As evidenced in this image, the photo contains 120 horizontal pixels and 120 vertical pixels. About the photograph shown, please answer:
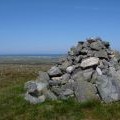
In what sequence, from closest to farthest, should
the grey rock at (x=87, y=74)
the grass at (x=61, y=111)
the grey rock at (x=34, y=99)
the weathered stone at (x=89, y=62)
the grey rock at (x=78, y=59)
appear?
1. the grass at (x=61, y=111)
2. the grey rock at (x=34, y=99)
3. the grey rock at (x=87, y=74)
4. the weathered stone at (x=89, y=62)
5. the grey rock at (x=78, y=59)

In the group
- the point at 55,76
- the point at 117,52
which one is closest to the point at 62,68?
the point at 55,76

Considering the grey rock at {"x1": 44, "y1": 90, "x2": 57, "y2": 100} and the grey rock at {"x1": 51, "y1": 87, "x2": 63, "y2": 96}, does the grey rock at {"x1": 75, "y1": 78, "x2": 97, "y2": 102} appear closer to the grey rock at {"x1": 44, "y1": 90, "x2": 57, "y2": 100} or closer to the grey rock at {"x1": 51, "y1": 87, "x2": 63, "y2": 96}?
the grey rock at {"x1": 51, "y1": 87, "x2": 63, "y2": 96}

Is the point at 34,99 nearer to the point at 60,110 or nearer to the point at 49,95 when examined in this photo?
the point at 49,95

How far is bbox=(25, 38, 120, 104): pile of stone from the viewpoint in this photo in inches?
865

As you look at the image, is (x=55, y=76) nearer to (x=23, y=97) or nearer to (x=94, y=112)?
(x=23, y=97)

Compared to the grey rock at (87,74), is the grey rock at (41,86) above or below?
below

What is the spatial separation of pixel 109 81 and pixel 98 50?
185 inches

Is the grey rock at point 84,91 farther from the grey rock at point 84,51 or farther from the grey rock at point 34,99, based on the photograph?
the grey rock at point 84,51

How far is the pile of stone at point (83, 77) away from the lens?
21969 mm

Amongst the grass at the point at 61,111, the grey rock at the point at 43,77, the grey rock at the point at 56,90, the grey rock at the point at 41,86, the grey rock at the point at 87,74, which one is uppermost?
the grey rock at the point at 87,74

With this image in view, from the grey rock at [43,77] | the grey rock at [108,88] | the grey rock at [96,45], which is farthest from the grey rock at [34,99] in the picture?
the grey rock at [96,45]

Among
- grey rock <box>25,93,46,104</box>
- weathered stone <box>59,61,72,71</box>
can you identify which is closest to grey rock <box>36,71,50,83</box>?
weathered stone <box>59,61,72,71</box>

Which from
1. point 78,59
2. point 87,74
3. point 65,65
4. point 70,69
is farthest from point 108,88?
point 65,65

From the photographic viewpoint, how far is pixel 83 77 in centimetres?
2394
